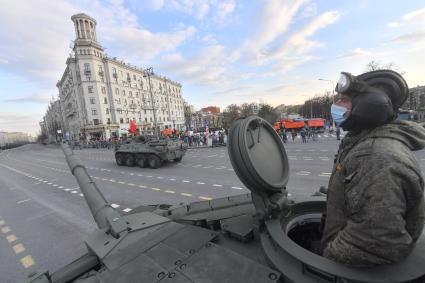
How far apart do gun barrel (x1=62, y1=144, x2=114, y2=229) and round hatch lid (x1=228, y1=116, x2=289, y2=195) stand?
4.96 feet

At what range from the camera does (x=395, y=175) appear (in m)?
1.11

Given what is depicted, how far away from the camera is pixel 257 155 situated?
1.78 metres

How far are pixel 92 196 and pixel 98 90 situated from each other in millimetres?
52899

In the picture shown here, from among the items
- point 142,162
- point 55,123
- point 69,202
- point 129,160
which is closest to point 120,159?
point 129,160

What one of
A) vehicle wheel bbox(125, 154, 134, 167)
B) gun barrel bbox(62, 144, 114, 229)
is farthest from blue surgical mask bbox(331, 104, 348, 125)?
vehicle wheel bbox(125, 154, 134, 167)

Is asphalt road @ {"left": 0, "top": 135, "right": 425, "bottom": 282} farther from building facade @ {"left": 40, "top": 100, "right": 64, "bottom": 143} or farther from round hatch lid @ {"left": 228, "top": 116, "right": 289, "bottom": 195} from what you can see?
building facade @ {"left": 40, "top": 100, "right": 64, "bottom": 143}

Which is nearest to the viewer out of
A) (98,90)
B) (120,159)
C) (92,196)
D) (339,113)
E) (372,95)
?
(372,95)

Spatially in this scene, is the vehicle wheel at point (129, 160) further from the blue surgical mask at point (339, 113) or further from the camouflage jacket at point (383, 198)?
the camouflage jacket at point (383, 198)

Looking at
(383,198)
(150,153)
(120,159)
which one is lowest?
(120,159)

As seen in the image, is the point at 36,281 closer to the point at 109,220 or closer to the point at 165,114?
the point at 109,220

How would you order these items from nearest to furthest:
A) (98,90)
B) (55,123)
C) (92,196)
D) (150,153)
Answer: (92,196), (150,153), (98,90), (55,123)

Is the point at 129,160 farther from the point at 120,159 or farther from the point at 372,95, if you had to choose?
the point at 372,95

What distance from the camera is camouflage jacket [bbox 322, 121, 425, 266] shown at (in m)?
1.10

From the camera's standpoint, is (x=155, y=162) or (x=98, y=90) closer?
(x=155, y=162)
